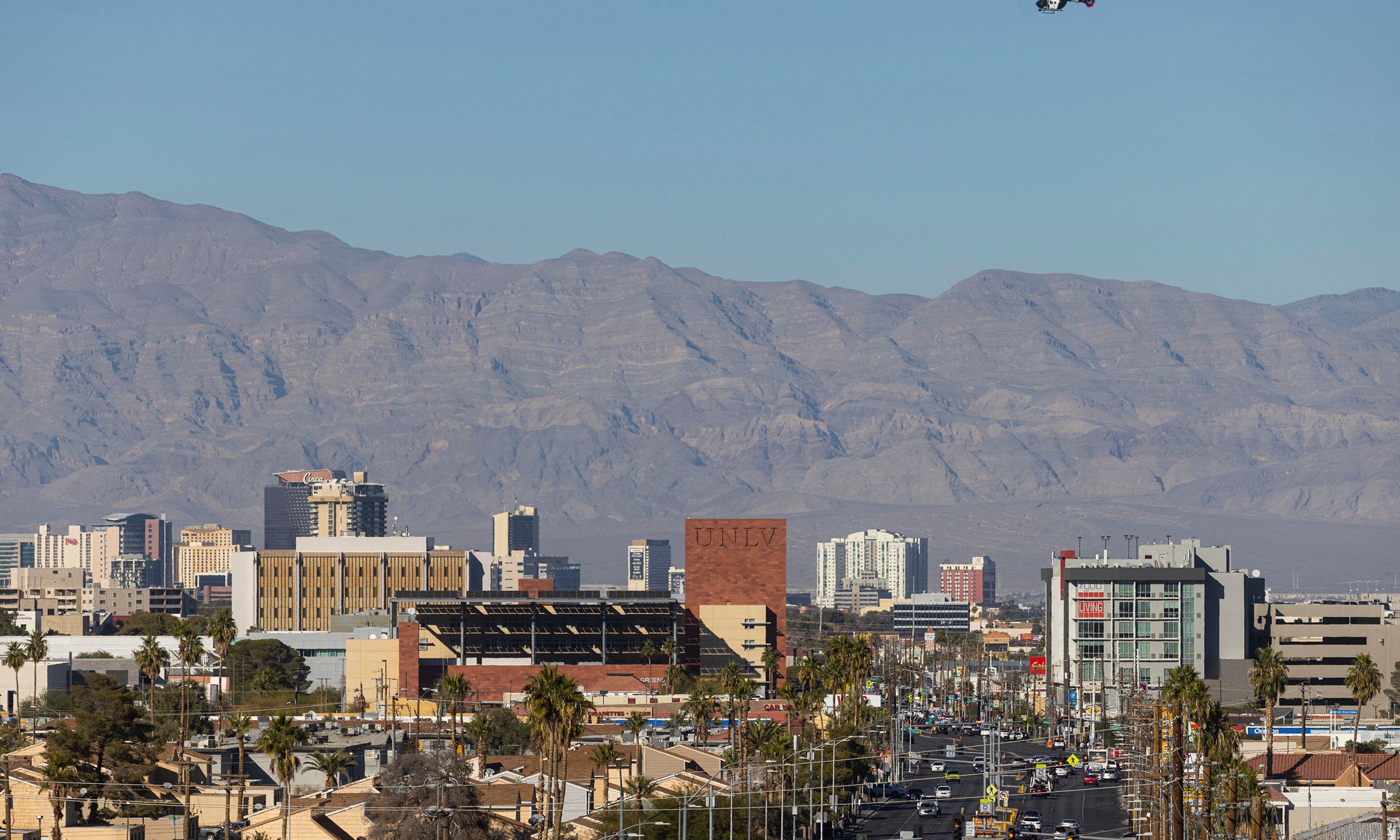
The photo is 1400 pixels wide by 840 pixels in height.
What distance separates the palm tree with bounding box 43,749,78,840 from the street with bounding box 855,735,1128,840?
160 feet

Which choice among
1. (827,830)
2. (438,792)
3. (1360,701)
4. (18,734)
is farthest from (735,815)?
(1360,701)

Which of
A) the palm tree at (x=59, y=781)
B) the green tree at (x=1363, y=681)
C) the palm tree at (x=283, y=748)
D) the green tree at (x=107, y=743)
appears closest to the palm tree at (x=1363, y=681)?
the green tree at (x=1363, y=681)

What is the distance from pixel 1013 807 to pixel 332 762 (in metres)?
49.8

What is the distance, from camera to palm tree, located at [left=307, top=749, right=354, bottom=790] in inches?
5285

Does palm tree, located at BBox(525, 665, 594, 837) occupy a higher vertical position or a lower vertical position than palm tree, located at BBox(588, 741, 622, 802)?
higher

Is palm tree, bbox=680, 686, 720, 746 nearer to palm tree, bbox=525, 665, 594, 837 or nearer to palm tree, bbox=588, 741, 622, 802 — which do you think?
palm tree, bbox=588, 741, 622, 802

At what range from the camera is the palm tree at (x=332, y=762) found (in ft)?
440

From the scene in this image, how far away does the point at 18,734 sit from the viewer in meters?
155

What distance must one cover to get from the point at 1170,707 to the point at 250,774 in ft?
197

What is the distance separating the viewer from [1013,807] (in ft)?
502

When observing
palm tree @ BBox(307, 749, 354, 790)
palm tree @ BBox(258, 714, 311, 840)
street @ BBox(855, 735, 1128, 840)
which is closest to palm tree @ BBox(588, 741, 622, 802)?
palm tree @ BBox(307, 749, 354, 790)

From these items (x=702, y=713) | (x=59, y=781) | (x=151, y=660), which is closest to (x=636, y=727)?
(x=702, y=713)

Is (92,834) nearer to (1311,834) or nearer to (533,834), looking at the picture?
(533,834)

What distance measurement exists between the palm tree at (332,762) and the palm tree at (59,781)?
50.8 feet
